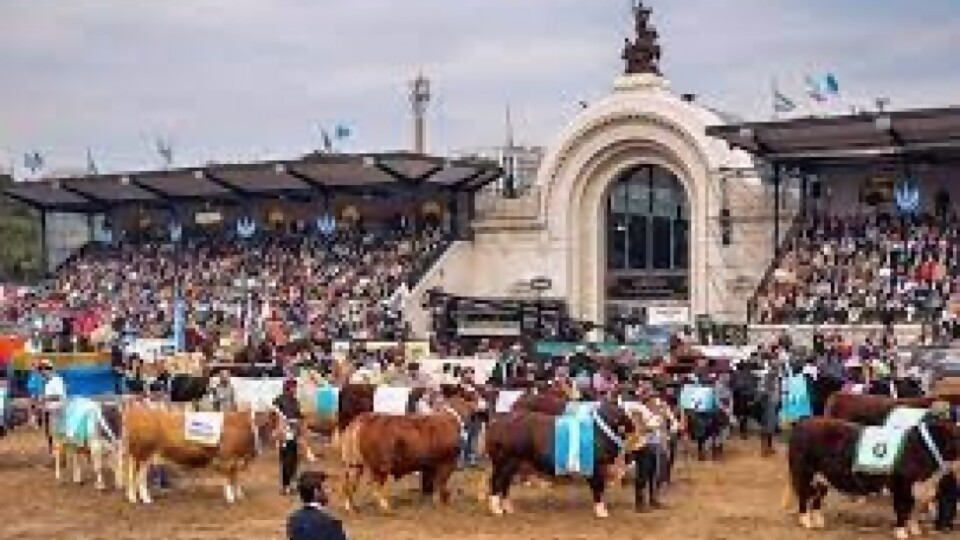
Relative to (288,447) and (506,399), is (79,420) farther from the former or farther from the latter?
(506,399)

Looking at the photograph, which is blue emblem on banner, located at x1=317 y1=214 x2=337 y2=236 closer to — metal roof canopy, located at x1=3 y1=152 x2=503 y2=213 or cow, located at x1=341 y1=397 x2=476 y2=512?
metal roof canopy, located at x1=3 y1=152 x2=503 y2=213

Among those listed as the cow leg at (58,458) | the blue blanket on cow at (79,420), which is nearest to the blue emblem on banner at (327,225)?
the cow leg at (58,458)

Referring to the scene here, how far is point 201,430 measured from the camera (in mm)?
18750

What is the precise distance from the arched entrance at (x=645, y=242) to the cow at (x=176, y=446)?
29200 mm

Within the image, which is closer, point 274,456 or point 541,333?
point 274,456

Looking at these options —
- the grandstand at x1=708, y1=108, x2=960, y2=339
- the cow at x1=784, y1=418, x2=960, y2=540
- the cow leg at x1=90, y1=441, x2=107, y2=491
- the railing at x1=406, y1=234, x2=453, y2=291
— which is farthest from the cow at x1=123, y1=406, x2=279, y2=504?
the railing at x1=406, y1=234, x2=453, y2=291

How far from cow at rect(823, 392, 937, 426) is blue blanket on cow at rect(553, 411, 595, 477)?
4120 millimetres

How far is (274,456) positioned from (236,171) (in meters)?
29.4

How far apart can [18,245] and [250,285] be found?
3381 cm

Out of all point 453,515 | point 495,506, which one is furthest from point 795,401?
point 453,515

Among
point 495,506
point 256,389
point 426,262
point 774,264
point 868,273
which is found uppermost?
point 426,262

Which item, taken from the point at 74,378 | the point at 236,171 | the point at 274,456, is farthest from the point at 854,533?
the point at 236,171

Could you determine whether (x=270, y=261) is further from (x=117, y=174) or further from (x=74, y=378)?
(x=74, y=378)

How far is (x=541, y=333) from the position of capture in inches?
1703
